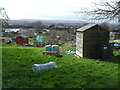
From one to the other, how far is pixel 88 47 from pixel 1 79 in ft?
22.5

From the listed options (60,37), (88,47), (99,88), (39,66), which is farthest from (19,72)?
(60,37)

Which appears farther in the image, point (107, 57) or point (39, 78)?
point (107, 57)

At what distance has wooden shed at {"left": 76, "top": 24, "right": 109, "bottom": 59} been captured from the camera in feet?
36.4

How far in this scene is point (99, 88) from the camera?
496cm

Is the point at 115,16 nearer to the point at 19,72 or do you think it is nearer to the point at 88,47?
the point at 19,72

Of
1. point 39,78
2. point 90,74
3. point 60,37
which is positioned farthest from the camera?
point 60,37

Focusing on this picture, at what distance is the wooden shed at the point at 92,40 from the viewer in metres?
11.1

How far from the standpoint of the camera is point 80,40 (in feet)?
38.3

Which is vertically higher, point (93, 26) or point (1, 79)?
point (93, 26)

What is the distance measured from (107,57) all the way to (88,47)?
148 cm

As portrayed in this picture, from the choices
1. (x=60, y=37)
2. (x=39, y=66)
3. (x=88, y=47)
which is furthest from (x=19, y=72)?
(x=60, y=37)

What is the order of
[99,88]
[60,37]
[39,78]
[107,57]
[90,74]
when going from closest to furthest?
[99,88], [39,78], [90,74], [107,57], [60,37]

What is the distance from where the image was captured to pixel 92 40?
11.2 m

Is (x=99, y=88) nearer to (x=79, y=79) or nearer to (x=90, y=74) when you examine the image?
(x=79, y=79)
